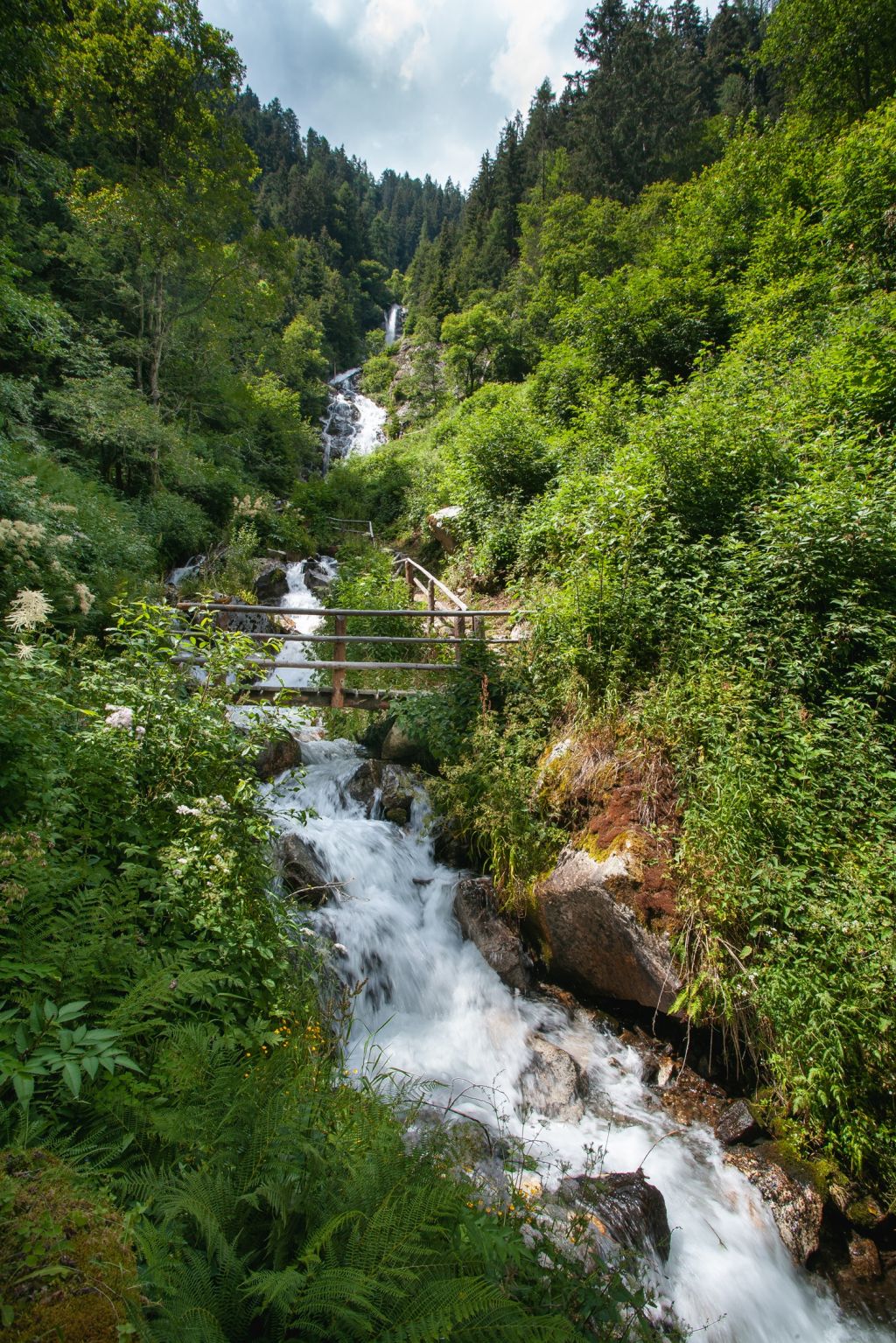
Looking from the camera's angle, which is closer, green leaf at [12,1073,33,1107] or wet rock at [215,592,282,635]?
green leaf at [12,1073,33,1107]

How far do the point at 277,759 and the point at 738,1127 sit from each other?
5.89 metres

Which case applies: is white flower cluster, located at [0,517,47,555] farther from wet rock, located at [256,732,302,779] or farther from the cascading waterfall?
the cascading waterfall

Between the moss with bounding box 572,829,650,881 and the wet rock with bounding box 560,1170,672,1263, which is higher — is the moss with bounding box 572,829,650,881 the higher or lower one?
the higher one

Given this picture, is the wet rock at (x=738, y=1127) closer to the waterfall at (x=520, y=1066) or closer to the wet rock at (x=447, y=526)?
the waterfall at (x=520, y=1066)

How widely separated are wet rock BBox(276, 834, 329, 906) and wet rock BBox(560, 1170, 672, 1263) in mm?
2737

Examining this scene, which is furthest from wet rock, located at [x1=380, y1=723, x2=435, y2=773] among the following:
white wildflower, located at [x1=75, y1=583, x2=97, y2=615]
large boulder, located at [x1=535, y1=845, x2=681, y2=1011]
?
white wildflower, located at [x1=75, y1=583, x2=97, y2=615]

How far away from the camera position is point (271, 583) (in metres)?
15.1

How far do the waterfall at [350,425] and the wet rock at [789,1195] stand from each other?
100ft

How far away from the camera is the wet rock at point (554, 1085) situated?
413 centimetres

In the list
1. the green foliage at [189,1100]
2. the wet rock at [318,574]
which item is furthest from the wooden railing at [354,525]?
the green foliage at [189,1100]

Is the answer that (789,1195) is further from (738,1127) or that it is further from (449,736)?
(449,736)

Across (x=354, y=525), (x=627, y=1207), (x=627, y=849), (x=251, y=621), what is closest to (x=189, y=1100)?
(x=627, y=1207)

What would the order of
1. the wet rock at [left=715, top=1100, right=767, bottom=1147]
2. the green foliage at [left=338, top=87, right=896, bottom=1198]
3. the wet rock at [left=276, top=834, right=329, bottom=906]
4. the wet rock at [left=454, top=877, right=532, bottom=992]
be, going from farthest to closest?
1. the wet rock at [left=454, top=877, right=532, bottom=992]
2. the wet rock at [left=276, top=834, right=329, bottom=906]
3. the wet rock at [left=715, top=1100, right=767, bottom=1147]
4. the green foliage at [left=338, top=87, right=896, bottom=1198]

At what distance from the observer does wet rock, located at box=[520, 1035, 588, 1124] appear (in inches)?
163
